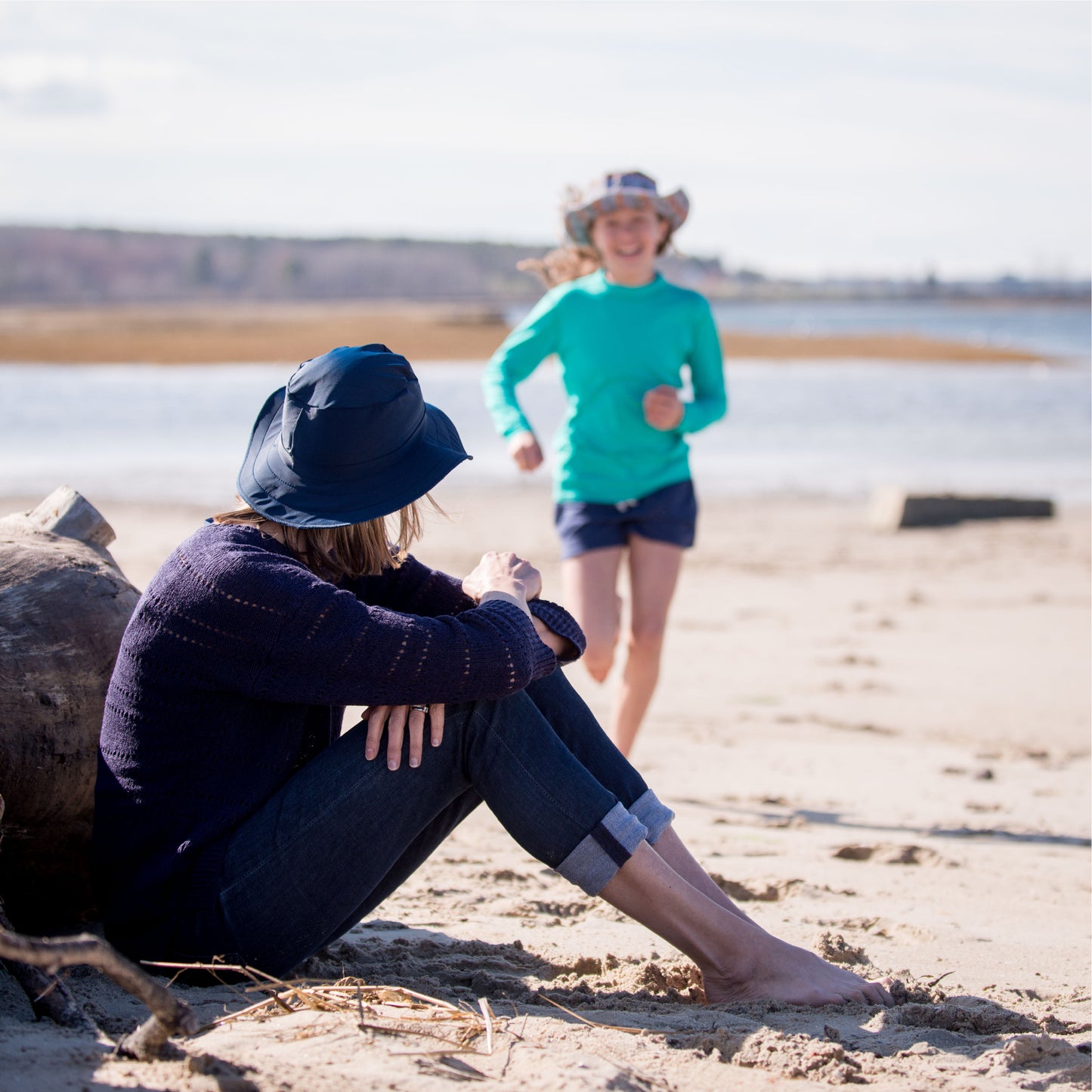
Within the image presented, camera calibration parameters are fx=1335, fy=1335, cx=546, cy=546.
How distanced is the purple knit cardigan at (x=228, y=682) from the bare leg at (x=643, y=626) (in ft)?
6.14

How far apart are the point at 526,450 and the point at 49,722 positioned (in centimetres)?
199

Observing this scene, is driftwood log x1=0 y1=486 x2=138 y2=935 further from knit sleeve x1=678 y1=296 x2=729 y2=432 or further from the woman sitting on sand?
knit sleeve x1=678 y1=296 x2=729 y2=432

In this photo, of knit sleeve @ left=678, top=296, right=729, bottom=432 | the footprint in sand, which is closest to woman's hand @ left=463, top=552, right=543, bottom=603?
the footprint in sand

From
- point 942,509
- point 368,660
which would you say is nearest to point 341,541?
point 368,660

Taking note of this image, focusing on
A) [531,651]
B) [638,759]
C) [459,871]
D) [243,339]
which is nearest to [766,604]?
[638,759]

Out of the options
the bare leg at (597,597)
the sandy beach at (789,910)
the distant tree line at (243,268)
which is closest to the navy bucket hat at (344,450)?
the sandy beach at (789,910)

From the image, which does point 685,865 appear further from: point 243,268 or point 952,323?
point 243,268

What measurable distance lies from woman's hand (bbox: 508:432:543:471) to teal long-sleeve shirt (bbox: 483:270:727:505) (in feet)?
0.21

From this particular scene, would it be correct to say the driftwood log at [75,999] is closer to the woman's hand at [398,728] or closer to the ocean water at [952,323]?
the woman's hand at [398,728]

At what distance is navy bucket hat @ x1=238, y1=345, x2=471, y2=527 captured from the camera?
2438 millimetres

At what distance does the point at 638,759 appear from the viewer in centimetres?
486

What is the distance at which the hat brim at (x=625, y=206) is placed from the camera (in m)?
4.55

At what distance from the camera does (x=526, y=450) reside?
4.41 m

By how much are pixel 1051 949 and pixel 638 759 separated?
1967 millimetres
